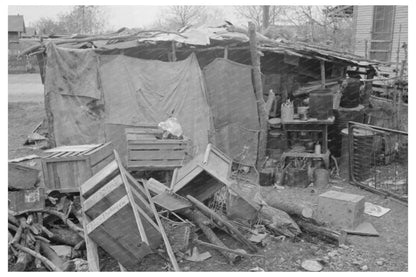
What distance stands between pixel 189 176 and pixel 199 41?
3964 millimetres

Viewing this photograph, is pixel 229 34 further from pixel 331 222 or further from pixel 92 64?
pixel 331 222

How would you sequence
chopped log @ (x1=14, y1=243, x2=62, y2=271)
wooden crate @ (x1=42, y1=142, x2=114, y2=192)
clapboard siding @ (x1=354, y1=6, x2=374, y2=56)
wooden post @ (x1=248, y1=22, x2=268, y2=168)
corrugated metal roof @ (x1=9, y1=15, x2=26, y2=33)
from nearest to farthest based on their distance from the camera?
chopped log @ (x1=14, y1=243, x2=62, y2=271), wooden crate @ (x1=42, y1=142, x2=114, y2=192), wooden post @ (x1=248, y1=22, x2=268, y2=168), clapboard siding @ (x1=354, y1=6, x2=374, y2=56), corrugated metal roof @ (x1=9, y1=15, x2=26, y2=33)

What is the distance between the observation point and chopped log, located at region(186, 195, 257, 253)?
5551mm

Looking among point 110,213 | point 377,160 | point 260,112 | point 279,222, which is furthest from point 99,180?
point 377,160

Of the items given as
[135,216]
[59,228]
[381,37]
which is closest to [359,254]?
[135,216]

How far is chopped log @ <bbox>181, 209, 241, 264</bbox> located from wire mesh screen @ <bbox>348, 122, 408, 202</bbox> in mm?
3681

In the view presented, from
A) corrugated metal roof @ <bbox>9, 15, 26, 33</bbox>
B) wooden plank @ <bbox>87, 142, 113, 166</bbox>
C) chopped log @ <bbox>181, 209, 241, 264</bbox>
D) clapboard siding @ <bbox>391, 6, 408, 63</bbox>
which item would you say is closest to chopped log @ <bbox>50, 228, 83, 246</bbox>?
wooden plank @ <bbox>87, 142, 113, 166</bbox>

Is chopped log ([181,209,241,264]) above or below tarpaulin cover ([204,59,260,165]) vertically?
below

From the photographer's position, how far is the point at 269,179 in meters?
8.48

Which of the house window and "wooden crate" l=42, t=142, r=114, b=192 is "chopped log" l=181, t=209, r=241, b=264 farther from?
the house window

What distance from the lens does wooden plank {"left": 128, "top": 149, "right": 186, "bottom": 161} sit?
7738 mm

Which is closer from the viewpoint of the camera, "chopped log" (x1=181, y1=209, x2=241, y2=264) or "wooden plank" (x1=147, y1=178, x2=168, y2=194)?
"chopped log" (x1=181, y1=209, x2=241, y2=264)

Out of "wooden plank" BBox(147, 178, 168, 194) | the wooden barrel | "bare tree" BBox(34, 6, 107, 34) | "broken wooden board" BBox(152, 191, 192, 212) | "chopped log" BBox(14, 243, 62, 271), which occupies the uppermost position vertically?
"bare tree" BBox(34, 6, 107, 34)

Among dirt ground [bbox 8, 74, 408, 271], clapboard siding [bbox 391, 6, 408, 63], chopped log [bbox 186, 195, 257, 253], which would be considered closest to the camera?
dirt ground [bbox 8, 74, 408, 271]
